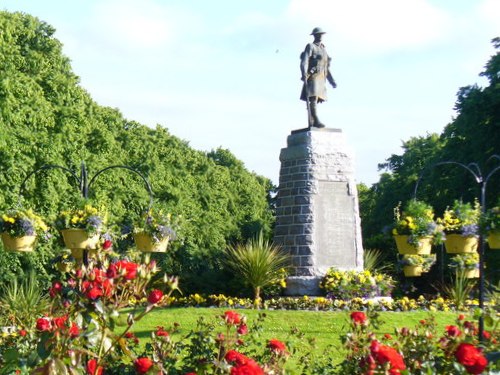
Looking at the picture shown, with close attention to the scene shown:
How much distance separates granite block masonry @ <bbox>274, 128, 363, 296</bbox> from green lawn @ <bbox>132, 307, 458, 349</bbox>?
7.41ft

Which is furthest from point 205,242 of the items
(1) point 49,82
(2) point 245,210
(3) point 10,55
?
(3) point 10,55

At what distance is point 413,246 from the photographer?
9812 millimetres

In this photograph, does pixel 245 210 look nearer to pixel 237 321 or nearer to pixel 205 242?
pixel 205 242

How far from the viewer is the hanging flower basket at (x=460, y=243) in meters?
9.88

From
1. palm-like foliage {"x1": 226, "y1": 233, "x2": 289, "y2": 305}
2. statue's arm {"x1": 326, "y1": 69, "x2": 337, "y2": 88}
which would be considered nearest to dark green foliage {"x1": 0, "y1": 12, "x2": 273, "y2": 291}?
palm-like foliage {"x1": 226, "y1": 233, "x2": 289, "y2": 305}

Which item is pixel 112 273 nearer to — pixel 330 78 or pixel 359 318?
pixel 359 318

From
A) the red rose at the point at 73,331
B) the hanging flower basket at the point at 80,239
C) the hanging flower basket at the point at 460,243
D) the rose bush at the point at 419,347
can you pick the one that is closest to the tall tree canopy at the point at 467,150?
the hanging flower basket at the point at 460,243

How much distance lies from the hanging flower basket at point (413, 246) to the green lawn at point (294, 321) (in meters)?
2.25

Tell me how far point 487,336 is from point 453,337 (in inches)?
31.3

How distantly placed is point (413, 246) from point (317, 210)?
6.54 metres

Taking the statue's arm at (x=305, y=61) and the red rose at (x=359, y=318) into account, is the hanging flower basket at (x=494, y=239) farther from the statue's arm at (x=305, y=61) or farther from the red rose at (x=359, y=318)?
the statue's arm at (x=305, y=61)

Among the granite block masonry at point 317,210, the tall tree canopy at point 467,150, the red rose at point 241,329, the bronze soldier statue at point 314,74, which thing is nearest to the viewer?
the red rose at point 241,329

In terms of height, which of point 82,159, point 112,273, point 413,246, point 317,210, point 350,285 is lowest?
point 112,273

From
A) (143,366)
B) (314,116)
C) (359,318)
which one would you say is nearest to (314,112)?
(314,116)
